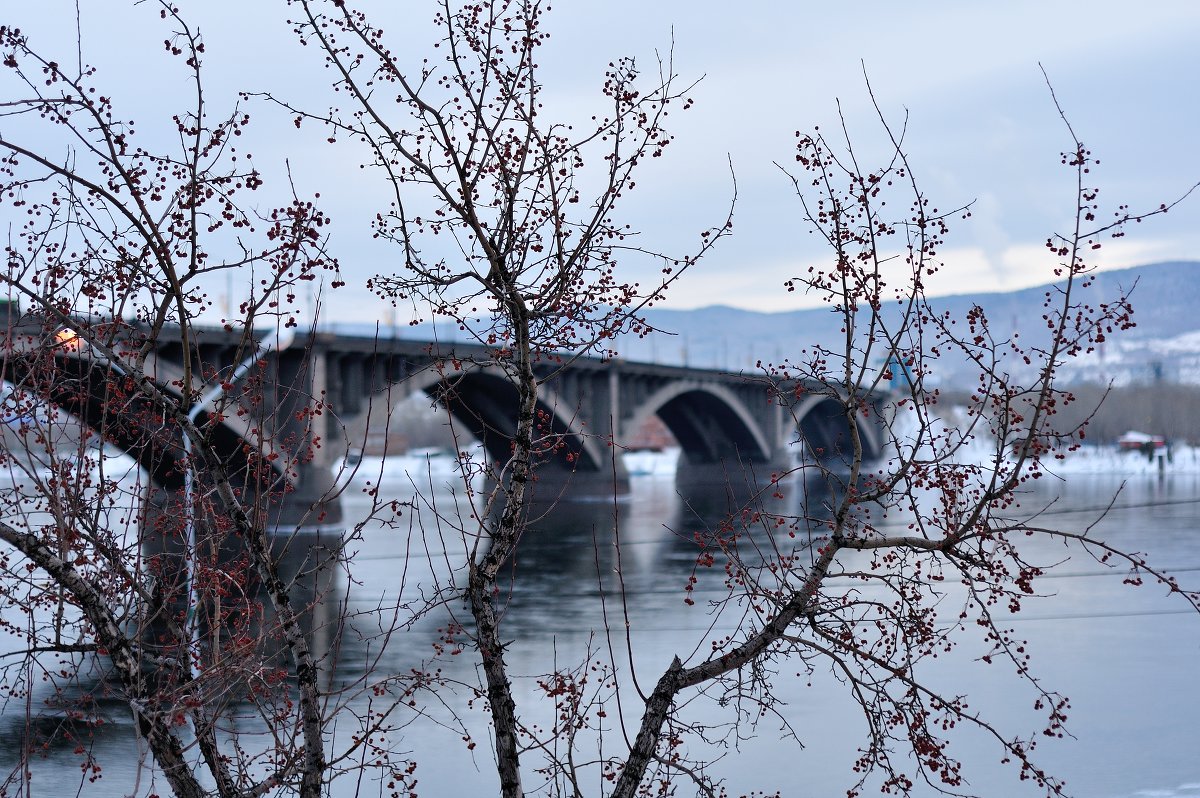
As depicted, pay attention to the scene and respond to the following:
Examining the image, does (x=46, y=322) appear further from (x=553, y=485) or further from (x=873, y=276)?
(x=553, y=485)

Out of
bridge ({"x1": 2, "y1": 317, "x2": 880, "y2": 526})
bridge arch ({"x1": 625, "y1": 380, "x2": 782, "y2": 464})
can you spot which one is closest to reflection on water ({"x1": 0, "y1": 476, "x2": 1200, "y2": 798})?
bridge ({"x1": 2, "y1": 317, "x2": 880, "y2": 526})

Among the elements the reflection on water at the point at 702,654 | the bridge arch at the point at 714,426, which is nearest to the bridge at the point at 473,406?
the bridge arch at the point at 714,426

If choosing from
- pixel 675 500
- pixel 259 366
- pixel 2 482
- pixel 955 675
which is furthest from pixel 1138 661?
pixel 2 482

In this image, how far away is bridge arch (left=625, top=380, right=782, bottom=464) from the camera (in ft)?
313

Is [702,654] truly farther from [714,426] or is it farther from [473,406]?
[714,426]

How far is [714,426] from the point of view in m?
102

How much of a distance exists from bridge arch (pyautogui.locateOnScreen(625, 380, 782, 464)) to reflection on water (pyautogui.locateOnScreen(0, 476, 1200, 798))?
48936mm

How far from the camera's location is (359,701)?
22.5 m

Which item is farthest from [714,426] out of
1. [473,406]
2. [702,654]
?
[702,654]

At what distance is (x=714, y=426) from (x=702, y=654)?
254 feet

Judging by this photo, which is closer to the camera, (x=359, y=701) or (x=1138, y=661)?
(x=359, y=701)

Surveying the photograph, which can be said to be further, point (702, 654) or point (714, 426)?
point (714, 426)

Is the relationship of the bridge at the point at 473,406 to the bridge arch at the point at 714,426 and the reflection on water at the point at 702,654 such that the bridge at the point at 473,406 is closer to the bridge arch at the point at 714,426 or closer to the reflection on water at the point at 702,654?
the bridge arch at the point at 714,426

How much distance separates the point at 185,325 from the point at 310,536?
43493 millimetres
